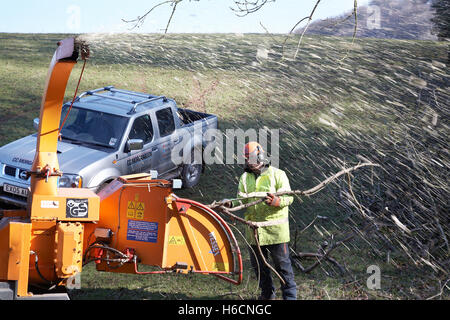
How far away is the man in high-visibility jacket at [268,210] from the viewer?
6.51 meters

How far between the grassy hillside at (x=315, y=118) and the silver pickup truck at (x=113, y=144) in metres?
1.13

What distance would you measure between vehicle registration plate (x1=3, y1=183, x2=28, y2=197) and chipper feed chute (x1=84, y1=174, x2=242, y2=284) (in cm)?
339

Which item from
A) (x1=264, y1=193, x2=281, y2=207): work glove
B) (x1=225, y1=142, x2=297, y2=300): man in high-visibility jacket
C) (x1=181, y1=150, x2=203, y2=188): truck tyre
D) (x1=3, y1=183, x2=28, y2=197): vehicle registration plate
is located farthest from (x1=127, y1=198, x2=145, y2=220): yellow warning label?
(x1=181, y1=150, x2=203, y2=188): truck tyre

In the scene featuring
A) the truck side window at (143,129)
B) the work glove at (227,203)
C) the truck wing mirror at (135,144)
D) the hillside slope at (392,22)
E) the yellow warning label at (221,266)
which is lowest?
the yellow warning label at (221,266)

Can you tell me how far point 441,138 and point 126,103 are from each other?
5.79m

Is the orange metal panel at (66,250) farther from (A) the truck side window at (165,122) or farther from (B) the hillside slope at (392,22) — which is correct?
(B) the hillside slope at (392,22)

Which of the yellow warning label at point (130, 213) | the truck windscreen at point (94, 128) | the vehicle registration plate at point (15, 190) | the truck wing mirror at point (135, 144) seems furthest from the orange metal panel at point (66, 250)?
the truck windscreen at point (94, 128)

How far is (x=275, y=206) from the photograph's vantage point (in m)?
6.41

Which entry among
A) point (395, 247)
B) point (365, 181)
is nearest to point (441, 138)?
point (365, 181)

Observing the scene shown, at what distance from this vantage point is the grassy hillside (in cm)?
749

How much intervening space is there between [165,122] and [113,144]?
4.92 ft

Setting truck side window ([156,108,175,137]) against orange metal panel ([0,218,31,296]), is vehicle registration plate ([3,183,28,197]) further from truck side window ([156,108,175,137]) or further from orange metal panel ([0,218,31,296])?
orange metal panel ([0,218,31,296])

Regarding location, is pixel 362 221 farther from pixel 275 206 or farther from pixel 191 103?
pixel 191 103

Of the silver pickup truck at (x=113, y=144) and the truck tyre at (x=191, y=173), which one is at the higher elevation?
the silver pickup truck at (x=113, y=144)
